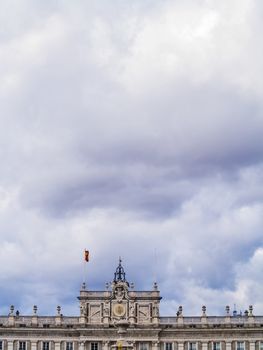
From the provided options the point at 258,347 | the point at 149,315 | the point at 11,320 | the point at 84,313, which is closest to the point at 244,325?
the point at 258,347

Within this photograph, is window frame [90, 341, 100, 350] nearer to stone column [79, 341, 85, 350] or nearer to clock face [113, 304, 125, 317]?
stone column [79, 341, 85, 350]

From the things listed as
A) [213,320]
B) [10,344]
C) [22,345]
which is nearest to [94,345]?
[22,345]

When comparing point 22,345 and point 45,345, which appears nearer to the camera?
point 22,345

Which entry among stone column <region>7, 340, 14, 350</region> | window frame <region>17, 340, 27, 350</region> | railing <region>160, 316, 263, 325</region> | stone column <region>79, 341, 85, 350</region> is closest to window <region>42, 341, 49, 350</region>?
window frame <region>17, 340, 27, 350</region>

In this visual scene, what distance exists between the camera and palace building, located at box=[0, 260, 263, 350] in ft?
426

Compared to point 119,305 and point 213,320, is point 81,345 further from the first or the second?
point 213,320

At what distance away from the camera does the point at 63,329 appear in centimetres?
13050

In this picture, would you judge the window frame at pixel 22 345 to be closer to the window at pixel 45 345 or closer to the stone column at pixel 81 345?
the window at pixel 45 345

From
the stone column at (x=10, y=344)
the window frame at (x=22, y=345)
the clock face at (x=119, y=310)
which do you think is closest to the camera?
the stone column at (x=10, y=344)

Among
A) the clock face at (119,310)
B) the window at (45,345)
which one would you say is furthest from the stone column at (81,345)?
the clock face at (119,310)

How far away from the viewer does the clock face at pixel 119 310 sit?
131 metres

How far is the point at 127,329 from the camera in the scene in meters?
129

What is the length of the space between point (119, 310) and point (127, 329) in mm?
3499

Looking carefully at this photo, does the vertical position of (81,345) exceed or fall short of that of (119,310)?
it falls short
